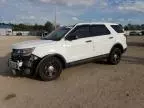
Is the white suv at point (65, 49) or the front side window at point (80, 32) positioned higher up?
the front side window at point (80, 32)

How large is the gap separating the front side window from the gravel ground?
→ 1405 mm

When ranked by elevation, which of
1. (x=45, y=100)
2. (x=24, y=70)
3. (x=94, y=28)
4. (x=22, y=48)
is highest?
(x=94, y=28)

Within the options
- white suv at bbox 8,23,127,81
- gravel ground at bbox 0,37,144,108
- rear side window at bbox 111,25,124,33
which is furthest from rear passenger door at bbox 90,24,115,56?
gravel ground at bbox 0,37,144,108

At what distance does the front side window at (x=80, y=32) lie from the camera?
31.8 ft

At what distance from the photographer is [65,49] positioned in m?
9.29

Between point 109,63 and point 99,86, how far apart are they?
3621 millimetres

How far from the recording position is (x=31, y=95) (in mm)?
7426

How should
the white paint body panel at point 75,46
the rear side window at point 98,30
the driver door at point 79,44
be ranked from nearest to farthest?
the white paint body panel at point 75,46 < the driver door at point 79,44 < the rear side window at point 98,30

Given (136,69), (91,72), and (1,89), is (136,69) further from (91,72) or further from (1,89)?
(1,89)

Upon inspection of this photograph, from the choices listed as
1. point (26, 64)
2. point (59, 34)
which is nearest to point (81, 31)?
point (59, 34)

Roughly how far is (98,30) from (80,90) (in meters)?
3.85

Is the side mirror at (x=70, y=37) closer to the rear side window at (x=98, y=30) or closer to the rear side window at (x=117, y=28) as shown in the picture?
the rear side window at (x=98, y=30)

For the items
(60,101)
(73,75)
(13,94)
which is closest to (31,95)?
(13,94)

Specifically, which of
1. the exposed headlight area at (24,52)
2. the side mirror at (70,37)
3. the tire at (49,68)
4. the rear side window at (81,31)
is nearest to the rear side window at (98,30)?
the rear side window at (81,31)
